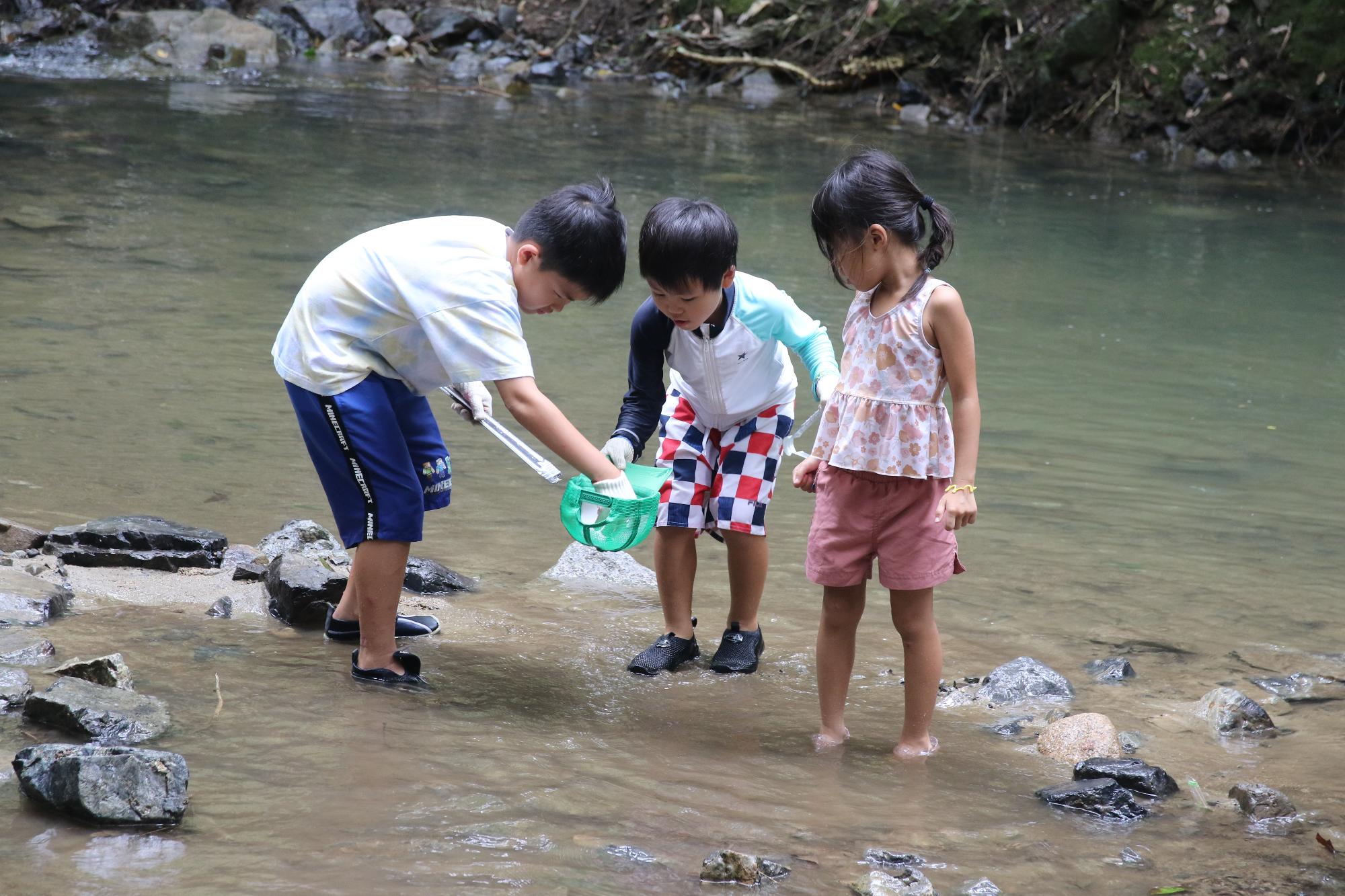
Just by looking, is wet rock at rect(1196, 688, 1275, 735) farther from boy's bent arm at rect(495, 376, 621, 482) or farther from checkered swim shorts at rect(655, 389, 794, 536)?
boy's bent arm at rect(495, 376, 621, 482)

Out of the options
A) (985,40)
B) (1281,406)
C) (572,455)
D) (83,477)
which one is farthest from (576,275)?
(985,40)

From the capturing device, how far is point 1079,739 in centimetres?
286

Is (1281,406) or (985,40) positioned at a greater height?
(985,40)

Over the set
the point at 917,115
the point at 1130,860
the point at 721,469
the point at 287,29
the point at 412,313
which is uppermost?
the point at 287,29

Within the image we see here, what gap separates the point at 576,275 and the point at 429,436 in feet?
1.96

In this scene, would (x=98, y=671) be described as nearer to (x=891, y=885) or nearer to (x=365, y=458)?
(x=365, y=458)

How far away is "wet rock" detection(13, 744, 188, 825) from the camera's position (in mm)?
2045

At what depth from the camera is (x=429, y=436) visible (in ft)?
10.1

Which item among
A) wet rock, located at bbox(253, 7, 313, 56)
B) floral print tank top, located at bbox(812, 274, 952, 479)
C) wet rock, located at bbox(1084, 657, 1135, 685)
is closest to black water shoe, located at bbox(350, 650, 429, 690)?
floral print tank top, located at bbox(812, 274, 952, 479)

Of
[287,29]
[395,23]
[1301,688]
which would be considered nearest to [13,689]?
[1301,688]

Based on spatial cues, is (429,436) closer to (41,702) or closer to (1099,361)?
(41,702)

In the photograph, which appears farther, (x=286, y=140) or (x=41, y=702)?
(x=286, y=140)

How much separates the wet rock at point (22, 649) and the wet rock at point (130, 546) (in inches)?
24.6

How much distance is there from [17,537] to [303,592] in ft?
2.86
